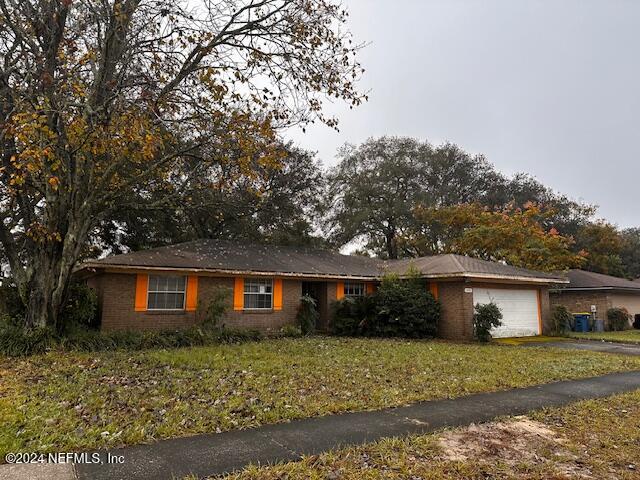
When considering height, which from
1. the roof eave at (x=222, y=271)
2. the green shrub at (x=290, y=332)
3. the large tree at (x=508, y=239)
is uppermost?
the large tree at (x=508, y=239)

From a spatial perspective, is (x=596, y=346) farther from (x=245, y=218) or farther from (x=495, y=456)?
(x=245, y=218)

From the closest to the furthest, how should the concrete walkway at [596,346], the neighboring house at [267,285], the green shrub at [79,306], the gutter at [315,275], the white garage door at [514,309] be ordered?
the green shrub at [79,306] → the gutter at [315,275] → the concrete walkway at [596,346] → the neighboring house at [267,285] → the white garage door at [514,309]

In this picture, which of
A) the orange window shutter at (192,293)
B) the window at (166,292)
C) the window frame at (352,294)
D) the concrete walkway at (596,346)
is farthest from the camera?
the window frame at (352,294)

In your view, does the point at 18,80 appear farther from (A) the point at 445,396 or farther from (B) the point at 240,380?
(A) the point at 445,396

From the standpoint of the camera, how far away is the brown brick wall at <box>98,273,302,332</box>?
14062mm

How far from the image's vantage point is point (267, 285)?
A: 56.6ft

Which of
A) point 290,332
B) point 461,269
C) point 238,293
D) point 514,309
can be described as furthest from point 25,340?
point 514,309

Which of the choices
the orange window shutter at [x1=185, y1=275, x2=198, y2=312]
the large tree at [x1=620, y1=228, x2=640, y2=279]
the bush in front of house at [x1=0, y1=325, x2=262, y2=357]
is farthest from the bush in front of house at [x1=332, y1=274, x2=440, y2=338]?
the large tree at [x1=620, y1=228, x2=640, y2=279]

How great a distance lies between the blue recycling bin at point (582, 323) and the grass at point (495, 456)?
19063mm

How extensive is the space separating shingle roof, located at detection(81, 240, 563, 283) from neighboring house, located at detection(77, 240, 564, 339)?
4cm

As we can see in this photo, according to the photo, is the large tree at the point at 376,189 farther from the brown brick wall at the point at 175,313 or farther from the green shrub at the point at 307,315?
the brown brick wall at the point at 175,313

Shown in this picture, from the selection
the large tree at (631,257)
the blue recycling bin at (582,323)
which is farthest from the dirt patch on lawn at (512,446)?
the large tree at (631,257)

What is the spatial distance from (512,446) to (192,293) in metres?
12.7

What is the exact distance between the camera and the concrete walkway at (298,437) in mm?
4070
